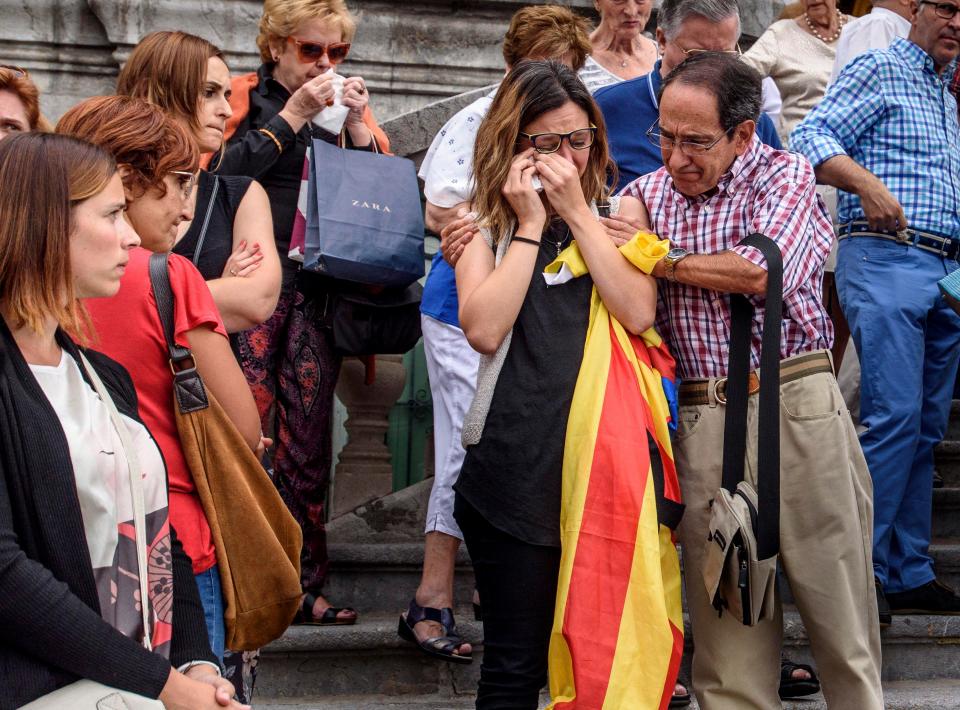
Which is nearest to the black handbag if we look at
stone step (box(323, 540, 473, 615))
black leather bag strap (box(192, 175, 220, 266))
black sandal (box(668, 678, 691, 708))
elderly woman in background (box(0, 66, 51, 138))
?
stone step (box(323, 540, 473, 615))

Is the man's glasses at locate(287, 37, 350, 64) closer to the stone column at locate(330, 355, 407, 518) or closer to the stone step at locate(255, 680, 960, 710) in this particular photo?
the stone column at locate(330, 355, 407, 518)

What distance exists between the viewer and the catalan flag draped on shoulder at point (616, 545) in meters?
2.78

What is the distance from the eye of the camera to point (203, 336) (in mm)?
2629

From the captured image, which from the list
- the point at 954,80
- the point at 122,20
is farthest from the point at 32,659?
the point at 122,20

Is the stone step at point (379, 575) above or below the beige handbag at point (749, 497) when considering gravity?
below

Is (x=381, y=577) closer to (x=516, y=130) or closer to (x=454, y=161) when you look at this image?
(x=454, y=161)

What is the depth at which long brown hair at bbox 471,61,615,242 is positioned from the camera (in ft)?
10.5

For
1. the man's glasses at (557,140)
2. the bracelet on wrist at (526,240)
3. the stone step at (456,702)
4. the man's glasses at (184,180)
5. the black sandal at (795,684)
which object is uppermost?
the man's glasses at (557,140)

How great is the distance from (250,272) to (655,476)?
1.10m

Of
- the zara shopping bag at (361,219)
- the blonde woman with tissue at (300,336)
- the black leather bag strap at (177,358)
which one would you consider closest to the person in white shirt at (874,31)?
the zara shopping bag at (361,219)

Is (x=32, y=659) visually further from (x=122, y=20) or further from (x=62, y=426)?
(x=122, y=20)

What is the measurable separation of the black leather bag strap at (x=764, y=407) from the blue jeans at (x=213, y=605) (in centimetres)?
117

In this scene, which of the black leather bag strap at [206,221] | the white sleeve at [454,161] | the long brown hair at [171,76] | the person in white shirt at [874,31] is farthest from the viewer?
the person in white shirt at [874,31]

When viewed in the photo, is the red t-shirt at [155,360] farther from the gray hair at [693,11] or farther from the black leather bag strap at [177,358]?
the gray hair at [693,11]
